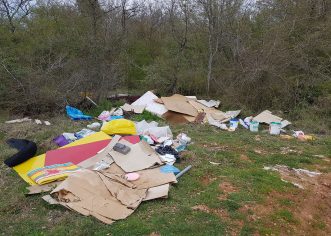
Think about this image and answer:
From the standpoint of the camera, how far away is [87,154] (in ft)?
18.7

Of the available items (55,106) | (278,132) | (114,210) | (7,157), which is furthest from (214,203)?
(55,106)

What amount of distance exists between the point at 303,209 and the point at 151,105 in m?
5.84

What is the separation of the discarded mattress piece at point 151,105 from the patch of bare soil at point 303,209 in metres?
4.82

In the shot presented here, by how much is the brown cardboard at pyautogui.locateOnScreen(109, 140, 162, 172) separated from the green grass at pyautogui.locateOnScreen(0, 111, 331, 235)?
458 millimetres

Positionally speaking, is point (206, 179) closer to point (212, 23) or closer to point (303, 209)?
point (303, 209)

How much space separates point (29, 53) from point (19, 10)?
2857 millimetres

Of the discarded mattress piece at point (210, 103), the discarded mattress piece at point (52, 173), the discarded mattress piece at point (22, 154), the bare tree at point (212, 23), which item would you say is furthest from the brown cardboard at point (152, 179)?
the bare tree at point (212, 23)

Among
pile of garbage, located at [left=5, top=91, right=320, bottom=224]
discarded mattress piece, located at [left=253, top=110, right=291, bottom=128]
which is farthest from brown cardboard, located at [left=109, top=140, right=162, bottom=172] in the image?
discarded mattress piece, located at [left=253, top=110, right=291, bottom=128]

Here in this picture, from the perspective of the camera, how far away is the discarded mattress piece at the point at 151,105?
941cm

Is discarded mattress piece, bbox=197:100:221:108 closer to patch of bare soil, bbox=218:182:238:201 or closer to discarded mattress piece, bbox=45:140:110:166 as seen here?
discarded mattress piece, bbox=45:140:110:166

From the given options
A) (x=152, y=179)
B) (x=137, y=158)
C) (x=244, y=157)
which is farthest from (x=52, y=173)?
(x=244, y=157)

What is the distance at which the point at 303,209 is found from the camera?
4.52m

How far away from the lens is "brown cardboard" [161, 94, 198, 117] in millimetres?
9312

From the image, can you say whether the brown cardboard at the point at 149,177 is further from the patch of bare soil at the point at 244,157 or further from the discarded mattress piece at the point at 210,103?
the discarded mattress piece at the point at 210,103
